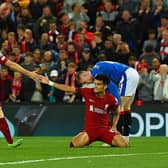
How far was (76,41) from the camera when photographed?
87.2 ft

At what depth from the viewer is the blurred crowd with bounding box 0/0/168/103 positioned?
24.6 metres

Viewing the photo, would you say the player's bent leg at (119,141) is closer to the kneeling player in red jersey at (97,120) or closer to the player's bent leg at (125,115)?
the kneeling player in red jersey at (97,120)

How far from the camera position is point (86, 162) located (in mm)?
12852

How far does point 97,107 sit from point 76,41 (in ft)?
34.9

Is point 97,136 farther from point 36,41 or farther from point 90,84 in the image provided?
point 36,41

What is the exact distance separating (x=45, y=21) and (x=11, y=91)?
362 cm

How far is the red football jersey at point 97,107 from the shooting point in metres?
16.1

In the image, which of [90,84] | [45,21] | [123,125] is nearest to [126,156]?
[123,125]

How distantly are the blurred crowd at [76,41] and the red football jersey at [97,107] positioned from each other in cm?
727

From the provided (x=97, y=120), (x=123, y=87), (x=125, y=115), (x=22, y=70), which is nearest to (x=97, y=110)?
(x=97, y=120)

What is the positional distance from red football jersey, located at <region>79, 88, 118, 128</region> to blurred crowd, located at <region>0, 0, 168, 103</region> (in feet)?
23.8

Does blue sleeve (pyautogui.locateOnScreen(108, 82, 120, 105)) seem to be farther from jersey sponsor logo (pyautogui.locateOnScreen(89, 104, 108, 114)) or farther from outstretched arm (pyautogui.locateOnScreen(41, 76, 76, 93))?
outstretched arm (pyautogui.locateOnScreen(41, 76, 76, 93))

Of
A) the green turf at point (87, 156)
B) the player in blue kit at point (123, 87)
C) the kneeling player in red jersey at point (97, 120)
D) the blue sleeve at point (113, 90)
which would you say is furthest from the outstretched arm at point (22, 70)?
the blue sleeve at point (113, 90)

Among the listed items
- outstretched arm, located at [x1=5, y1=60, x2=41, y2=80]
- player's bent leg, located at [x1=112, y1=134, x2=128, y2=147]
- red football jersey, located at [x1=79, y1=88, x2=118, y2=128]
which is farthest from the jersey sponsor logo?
outstretched arm, located at [x1=5, y1=60, x2=41, y2=80]
